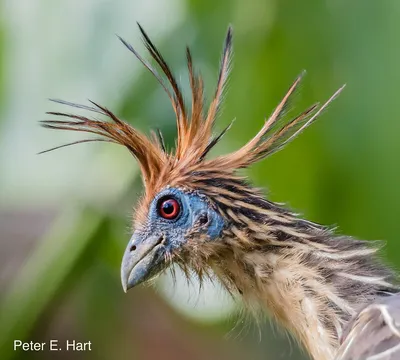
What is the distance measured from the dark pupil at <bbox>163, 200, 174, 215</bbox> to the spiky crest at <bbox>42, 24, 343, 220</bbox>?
0.05m

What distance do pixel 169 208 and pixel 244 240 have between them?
22cm

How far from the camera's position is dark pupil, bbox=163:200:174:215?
1.99m

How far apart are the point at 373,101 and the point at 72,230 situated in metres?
1.13

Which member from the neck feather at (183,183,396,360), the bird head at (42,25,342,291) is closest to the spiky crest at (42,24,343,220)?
the bird head at (42,25,342,291)

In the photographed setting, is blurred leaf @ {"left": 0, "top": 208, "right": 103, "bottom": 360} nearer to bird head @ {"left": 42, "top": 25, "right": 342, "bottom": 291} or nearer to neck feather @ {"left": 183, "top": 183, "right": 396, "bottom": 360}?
bird head @ {"left": 42, "top": 25, "right": 342, "bottom": 291}

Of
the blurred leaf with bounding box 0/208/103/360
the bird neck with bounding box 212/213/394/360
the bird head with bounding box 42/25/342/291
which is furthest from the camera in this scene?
the blurred leaf with bounding box 0/208/103/360

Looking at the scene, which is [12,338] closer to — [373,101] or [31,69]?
[31,69]

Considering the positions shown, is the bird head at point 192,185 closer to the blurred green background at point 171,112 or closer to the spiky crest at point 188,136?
the spiky crest at point 188,136

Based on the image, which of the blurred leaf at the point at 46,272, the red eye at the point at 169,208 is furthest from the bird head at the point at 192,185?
the blurred leaf at the point at 46,272

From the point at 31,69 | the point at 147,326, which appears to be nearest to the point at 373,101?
the point at 31,69

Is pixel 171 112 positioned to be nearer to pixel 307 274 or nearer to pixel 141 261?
pixel 141 261

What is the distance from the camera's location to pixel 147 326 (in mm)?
4898

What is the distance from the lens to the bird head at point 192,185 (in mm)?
1948

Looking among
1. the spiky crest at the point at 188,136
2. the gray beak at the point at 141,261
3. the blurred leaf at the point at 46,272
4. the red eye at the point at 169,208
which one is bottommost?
the blurred leaf at the point at 46,272
